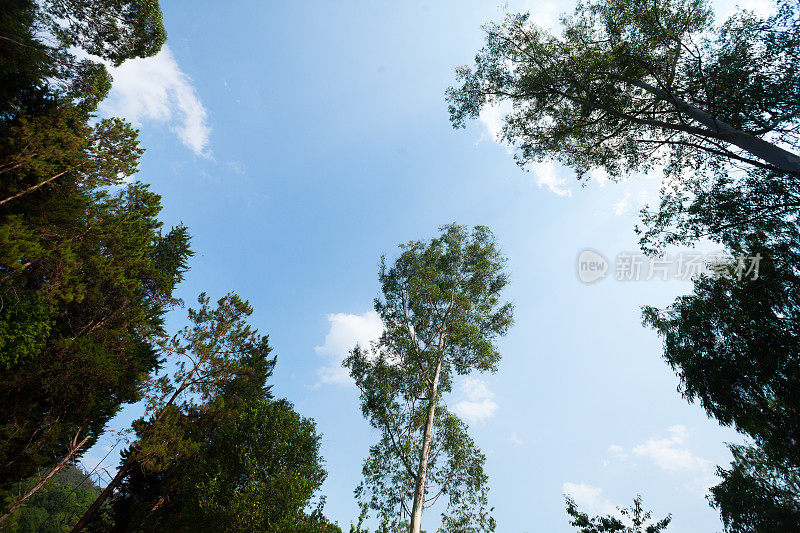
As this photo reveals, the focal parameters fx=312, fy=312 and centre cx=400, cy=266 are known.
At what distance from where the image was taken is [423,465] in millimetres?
10500

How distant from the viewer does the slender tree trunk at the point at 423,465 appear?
9586 mm

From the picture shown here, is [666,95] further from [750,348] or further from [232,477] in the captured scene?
[232,477]

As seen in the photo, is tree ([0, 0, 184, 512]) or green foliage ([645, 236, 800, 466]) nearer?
green foliage ([645, 236, 800, 466])

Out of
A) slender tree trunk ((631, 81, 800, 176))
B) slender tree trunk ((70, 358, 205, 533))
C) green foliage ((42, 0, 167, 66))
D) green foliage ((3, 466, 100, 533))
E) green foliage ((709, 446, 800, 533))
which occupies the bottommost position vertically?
green foliage ((3, 466, 100, 533))

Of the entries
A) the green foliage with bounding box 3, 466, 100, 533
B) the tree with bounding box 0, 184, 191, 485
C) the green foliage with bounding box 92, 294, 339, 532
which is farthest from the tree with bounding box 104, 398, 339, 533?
the green foliage with bounding box 3, 466, 100, 533

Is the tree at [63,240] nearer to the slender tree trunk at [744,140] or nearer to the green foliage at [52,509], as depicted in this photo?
the slender tree trunk at [744,140]

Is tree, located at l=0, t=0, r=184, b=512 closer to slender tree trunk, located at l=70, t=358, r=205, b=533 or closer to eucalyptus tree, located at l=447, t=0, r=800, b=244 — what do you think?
slender tree trunk, located at l=70, t=358, r=205, b=533

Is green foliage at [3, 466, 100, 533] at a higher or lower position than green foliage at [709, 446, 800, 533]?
lower

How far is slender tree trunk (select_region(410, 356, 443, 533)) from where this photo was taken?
31.4ft

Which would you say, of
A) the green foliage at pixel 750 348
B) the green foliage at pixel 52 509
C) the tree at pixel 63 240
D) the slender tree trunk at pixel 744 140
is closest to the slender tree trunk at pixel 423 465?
the green foliage at pixel 750 348

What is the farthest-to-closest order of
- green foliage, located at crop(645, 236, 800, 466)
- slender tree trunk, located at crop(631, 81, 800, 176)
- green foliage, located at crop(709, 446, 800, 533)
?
1. green foliage, located at crop(709, 446, 800, 533)
2. green foliage, located at crop(645, 236, 800, 466)
3. slender tree trunk, located at crop(631, 81, 800, 176)

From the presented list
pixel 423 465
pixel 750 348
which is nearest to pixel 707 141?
pixel 750 348

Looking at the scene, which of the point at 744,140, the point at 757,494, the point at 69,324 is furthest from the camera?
the point at 69,324

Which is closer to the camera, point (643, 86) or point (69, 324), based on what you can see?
point (643, 86)
